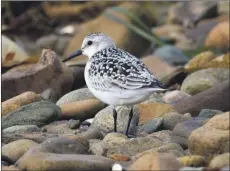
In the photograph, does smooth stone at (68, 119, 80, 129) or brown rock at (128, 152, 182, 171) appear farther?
smooth stone at (68, 119, 80, 129)

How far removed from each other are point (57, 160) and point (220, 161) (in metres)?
1.05

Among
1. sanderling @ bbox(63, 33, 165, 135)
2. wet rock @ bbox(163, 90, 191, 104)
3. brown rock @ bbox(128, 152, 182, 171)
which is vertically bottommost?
wet rock @ bbox(163, 90, 191, 104)

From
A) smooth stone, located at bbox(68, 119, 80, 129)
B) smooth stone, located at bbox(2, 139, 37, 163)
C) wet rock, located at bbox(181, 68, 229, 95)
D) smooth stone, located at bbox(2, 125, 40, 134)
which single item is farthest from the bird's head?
smooth stone, located at bbox(2, 139, 37, 163)

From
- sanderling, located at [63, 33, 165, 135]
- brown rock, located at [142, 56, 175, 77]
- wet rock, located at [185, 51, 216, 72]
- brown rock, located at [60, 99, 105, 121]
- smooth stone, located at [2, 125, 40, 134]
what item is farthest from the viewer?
brown rock, located at [142, 56, 175, 77]

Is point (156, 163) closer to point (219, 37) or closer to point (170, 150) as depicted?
point (170, 150)

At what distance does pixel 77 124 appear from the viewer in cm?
730

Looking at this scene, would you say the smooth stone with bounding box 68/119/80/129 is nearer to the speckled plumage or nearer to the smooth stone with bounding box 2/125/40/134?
A: the smooth stone with bounding box 2/125/40/134

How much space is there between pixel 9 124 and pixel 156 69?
14.2 feet

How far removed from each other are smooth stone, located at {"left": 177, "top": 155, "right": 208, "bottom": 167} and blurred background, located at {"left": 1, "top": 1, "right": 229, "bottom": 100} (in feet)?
15.4

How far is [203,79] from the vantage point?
29.3 feet

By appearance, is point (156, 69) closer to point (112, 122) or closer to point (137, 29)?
point (137, 29)

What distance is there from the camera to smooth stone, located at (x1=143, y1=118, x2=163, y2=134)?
687 centimetres

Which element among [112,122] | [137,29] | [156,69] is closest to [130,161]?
[112,122]

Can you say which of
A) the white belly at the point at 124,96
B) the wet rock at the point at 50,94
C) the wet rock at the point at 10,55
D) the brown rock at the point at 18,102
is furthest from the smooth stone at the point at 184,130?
the wet rock at the point at 10,55
